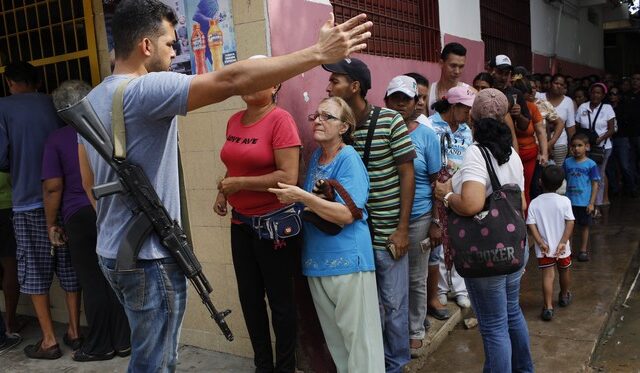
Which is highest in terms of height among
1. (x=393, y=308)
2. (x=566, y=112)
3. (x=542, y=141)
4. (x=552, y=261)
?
(x=566, y=112)

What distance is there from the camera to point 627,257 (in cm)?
575

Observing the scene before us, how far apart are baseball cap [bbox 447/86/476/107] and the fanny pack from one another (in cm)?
157

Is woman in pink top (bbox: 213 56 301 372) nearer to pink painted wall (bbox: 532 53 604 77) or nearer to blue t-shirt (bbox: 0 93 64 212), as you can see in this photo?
blue t-shirt (bbox: 0 93 64 212)

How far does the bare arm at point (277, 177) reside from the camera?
9.93 ft

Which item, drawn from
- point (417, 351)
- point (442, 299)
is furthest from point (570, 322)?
point (417, 351)

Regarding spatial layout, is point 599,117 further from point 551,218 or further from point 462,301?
point 462,301

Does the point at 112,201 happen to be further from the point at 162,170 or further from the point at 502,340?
the point at 502,340

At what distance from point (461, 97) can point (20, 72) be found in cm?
315

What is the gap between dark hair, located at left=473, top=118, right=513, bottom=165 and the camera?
2846mm

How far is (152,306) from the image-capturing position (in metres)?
2.15

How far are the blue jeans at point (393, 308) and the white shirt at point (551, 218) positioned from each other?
5.54ft

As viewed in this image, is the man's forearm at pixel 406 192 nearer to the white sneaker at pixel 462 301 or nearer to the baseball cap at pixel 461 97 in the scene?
the baseball cap at pixel 461 97

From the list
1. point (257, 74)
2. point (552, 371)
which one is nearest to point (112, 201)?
point (257, 74)

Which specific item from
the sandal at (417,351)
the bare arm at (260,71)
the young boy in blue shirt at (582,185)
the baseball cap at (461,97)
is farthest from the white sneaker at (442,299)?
the bare arm at (260,71)
